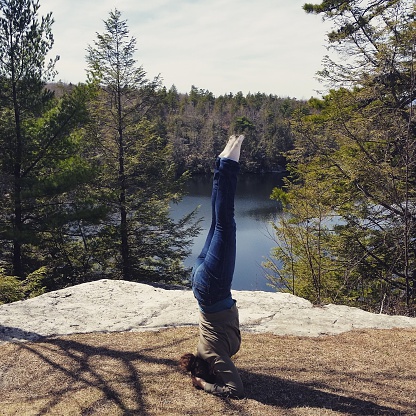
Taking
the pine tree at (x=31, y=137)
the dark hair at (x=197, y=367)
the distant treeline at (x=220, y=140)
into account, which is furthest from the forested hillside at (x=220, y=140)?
the dark hair at (x=197, y=367)

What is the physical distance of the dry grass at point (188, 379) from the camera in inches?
160

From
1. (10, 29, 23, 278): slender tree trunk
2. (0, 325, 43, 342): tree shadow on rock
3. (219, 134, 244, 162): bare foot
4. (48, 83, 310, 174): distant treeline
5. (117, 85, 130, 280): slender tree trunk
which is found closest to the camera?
(219, 134, 244, 162): bare foot

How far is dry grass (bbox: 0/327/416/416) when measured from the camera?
4074mm

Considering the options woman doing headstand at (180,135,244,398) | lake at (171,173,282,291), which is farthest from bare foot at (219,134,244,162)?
lake at (171,173,282,291)

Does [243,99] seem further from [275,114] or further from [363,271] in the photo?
[363,271]

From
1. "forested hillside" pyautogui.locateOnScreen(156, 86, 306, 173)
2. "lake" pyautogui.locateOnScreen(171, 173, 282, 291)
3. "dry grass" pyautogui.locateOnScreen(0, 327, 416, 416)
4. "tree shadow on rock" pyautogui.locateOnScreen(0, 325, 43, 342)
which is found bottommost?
"lake" pyautogui.locateOnScreen(171, 173, 282, 291)

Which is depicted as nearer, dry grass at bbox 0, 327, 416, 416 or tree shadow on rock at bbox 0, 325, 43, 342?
dry grass at bbox 0, 327, 416, 416

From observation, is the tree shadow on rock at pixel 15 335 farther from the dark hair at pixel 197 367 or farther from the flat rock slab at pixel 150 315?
the dark hair at pixel 197 367

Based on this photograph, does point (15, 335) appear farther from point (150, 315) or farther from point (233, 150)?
point (233, 150)

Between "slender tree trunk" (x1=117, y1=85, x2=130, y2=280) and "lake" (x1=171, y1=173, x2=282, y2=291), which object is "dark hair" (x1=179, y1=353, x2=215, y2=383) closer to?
"lake" (x1=171, y1=173, x2=282, y2=291)

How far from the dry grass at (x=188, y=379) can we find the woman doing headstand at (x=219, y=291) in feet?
0.59

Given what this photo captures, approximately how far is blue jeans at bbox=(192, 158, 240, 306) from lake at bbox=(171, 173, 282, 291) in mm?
11349

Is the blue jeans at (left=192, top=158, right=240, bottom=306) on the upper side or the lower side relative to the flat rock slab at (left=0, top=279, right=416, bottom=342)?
upper

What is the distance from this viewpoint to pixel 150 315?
6934 millimetres
